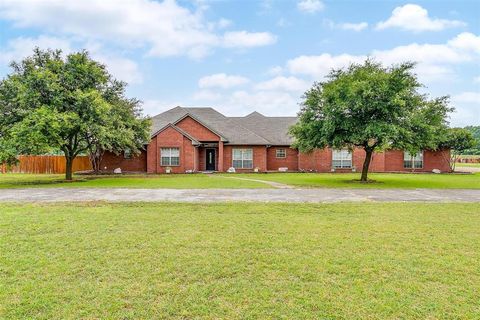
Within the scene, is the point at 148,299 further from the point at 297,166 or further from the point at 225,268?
the point at 297,166

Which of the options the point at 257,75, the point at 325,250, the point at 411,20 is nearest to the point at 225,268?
the point at 325,250

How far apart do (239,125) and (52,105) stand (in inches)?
747

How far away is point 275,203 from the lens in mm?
11789

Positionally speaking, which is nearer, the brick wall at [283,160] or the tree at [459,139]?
the tree at [459,139]

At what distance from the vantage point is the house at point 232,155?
29.5 metres

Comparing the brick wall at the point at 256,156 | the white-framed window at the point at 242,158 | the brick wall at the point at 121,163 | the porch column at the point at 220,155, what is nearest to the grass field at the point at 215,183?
the porch column at the point at 220,155

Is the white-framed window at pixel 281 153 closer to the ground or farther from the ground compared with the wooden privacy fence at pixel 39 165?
farther from the ground

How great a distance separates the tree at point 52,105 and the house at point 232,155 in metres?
8.06

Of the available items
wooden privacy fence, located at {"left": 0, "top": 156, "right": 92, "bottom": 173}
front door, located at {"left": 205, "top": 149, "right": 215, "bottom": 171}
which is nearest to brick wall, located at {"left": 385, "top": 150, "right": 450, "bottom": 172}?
front door, located at {"left": 205, "top": 149, "right": 215, "bottom": 171}

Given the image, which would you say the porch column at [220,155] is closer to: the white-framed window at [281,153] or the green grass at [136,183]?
the white-framed window at [281,153]

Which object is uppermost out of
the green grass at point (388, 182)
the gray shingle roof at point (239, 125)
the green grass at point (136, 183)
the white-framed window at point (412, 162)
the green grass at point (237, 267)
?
the gray shingle roof at point (239, 125)

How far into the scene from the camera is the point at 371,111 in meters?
19.6

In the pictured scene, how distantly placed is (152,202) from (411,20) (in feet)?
52.7

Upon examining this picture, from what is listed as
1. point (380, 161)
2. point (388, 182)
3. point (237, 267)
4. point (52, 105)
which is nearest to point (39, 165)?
point (52, 105)
